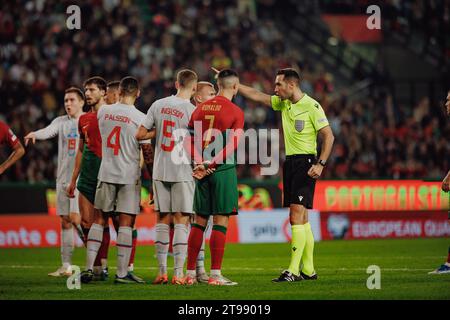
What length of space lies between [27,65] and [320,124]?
15.6 m

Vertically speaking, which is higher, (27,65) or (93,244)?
(27,65)

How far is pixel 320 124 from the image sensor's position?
12828 millimetres

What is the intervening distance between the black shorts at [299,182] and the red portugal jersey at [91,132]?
2.67 m

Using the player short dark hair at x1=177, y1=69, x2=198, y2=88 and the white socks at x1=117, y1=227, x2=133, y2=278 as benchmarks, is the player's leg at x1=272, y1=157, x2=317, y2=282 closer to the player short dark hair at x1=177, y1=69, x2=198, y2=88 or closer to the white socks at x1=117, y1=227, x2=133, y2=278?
the player short dark hair at x1=177, y1=69, x2=198, y2=88

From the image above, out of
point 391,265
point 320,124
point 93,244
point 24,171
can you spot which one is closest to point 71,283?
point 93,244

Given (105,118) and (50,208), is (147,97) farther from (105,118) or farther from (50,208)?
(105,118)

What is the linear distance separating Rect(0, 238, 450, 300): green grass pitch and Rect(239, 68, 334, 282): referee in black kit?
16.0 inches

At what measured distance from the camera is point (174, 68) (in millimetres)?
28828

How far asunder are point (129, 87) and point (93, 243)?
212 cm

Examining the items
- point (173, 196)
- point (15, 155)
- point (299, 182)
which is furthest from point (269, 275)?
point (15, 155)

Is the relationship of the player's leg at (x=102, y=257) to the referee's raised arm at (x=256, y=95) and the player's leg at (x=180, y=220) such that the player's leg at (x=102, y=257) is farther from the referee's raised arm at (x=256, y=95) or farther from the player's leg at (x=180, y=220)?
the referee's raised arm at (x=256, y=95)

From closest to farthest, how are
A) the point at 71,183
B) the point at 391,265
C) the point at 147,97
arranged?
the point at 71,183 → the point at 391,265 → the point at 147,97

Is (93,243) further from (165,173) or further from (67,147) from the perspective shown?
(67,147)

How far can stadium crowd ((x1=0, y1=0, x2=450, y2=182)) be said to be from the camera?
26062 mm
